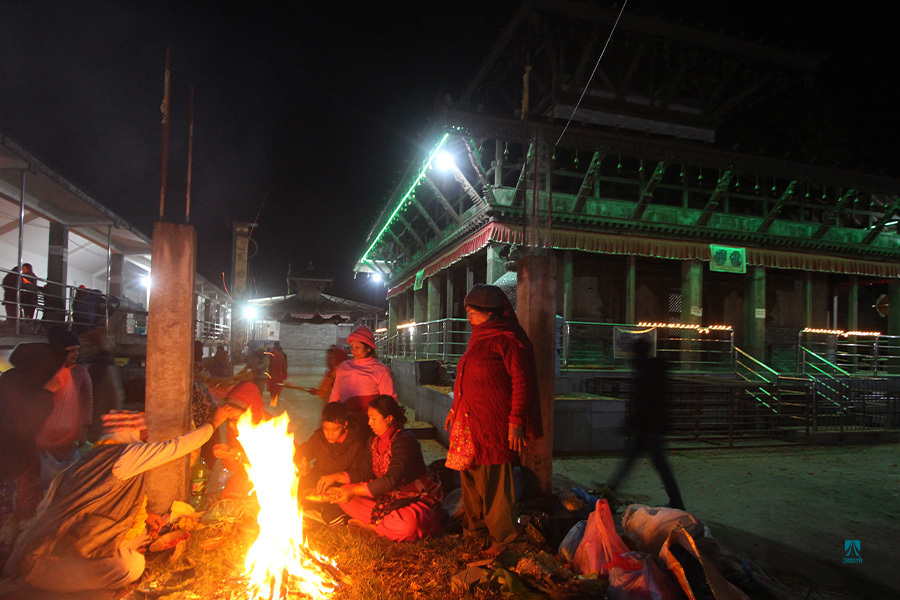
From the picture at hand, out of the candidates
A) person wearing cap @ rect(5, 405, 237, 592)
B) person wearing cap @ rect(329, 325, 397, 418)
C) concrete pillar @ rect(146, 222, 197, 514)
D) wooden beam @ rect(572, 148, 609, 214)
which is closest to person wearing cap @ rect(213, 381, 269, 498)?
concrete pillar @ rect(146, 222, 197, 514)

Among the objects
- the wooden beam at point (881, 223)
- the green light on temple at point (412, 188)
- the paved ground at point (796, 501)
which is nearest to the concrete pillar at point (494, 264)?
the green light on temple at point (412, 188)

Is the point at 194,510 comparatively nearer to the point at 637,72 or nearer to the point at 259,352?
the point at 259,352

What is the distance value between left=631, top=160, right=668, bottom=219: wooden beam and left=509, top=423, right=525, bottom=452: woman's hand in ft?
35.7

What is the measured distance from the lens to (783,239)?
14.1 meters

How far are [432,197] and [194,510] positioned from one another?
14279 mm

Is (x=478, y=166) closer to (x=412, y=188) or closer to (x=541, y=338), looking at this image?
(x=412, y=188)

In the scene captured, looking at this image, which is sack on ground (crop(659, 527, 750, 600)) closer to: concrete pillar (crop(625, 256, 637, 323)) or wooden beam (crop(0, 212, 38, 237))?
concrete pillar (crop(625, 256, 637, 323))

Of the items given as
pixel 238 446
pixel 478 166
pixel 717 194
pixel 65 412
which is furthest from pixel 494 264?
pixel 65 412

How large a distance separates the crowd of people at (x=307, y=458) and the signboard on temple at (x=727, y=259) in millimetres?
9920

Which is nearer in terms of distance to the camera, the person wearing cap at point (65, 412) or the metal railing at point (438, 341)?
the person wearing cap at point (65, 412)

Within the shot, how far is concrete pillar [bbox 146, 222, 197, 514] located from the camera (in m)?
4.43

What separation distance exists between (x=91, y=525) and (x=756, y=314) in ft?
53.4

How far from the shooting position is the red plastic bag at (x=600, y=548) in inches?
137

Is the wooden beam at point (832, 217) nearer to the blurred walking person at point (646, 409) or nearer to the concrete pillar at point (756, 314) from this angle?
the concrete pillar at point (756, 314)
